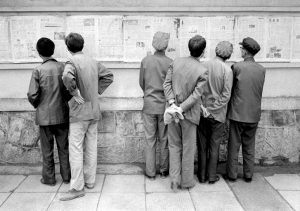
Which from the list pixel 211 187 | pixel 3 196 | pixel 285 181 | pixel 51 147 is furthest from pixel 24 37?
pixel 285 181

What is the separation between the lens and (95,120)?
461 cm

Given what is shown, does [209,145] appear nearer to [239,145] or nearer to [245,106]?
[239,145]

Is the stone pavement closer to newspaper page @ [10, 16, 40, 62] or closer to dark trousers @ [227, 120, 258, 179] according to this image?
dark trousers @ [227, 120, 258, 179]

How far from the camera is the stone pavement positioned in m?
4.29

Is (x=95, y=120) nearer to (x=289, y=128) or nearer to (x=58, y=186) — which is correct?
(x=58, y=186)

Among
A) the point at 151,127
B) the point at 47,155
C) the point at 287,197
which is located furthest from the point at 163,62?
the point at 287,197

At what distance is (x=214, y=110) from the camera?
4727 millimetres

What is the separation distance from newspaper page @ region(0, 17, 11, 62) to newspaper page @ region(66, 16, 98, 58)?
941mm

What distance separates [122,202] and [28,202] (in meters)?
1.21

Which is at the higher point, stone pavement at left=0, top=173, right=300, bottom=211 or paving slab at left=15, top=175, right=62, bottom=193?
paving slab at left=15, top=175, right=62, bottom=193

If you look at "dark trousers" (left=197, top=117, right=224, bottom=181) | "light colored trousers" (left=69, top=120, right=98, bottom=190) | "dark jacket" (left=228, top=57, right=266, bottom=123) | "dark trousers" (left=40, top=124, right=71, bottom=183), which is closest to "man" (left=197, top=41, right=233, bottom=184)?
"dark trousers" (left=197, top=117, right=224, bottom=181)

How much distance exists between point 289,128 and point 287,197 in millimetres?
1359

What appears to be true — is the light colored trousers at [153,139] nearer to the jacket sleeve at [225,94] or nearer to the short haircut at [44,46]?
the jacket sleeve at [225,94]

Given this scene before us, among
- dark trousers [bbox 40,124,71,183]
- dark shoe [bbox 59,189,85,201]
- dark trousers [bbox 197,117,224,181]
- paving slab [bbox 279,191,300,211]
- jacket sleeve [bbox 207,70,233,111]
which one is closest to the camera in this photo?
paving slab [bbox 279,191,300,211]
